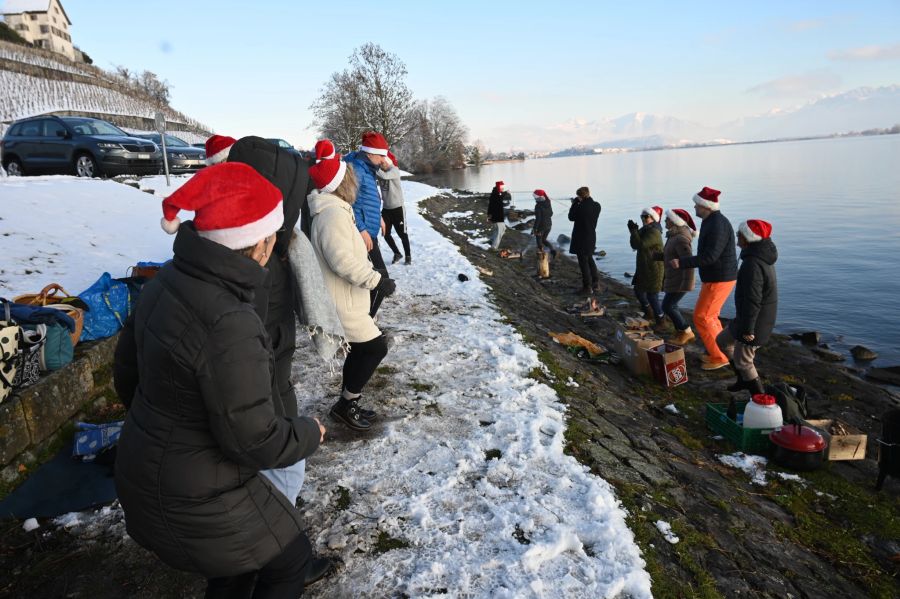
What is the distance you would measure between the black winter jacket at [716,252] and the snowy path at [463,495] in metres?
3.29

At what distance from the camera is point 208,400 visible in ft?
5.36

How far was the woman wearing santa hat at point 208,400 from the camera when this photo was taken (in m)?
1.64

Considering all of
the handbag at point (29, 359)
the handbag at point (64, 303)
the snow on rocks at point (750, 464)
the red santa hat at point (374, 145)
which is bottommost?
the snow on rocks at point (750, 464)

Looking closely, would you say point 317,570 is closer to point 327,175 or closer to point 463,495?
point 463,495

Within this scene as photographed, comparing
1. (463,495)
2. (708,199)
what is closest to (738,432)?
(708,199)

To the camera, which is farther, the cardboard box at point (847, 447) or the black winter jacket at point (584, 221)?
the black winter jacket at point (584, 221)

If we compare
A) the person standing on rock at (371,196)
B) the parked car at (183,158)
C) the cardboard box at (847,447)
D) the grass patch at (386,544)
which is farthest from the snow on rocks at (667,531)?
the parked car at (183,158)

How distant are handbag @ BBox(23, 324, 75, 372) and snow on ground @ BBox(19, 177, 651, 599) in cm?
127

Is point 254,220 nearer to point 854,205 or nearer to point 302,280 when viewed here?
point 302,280

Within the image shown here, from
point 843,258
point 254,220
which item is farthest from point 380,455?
point 843,258

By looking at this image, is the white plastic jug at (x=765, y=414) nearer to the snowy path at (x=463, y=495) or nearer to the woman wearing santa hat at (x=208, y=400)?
the snowy path at (x=463, y=495)

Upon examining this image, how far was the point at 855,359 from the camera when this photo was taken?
10.7 metres

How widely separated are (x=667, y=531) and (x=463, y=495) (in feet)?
4.73

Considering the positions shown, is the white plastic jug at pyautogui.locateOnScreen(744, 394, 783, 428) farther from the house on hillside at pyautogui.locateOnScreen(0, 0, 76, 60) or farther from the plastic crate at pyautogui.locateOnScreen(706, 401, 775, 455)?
the house on hillside at pyautogui.locateOnScreen(0, 0, 76, 60)
